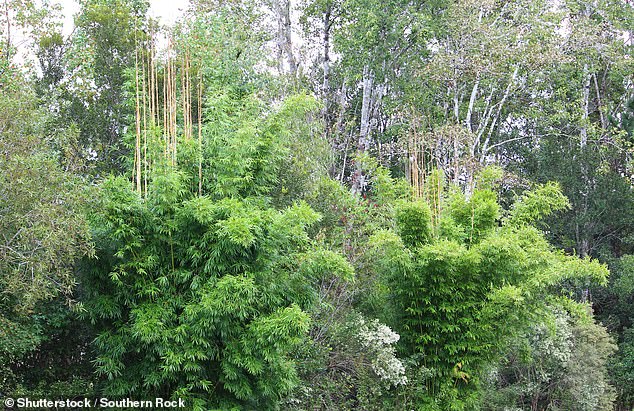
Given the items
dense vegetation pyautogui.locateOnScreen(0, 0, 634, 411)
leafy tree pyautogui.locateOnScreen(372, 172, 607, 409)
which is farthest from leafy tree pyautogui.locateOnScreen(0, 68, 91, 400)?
leafy tree pyautogui.locateOnScreen(372, 172, 607, 409)

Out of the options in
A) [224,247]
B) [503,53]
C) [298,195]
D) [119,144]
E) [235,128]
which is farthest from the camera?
[503,53]

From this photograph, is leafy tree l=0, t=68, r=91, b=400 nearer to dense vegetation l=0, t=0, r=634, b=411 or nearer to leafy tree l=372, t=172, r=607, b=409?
dense vegetation l=0, t=0, r=634, b=411

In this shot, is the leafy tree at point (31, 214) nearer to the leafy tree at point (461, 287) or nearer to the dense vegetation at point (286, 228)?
the dense vegetation at point (286, 228)

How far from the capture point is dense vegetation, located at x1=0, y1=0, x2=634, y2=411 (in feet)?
21.0

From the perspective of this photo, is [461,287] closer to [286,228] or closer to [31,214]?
[286,228]

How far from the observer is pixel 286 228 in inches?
261

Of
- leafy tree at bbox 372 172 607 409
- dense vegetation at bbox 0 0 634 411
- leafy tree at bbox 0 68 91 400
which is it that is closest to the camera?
leafy tree at bbox 0 68 91 400

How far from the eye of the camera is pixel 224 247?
6.48 m

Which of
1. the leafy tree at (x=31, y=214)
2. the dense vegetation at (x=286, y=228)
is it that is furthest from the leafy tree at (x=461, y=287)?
the leafy tree at (x=31, y=214)

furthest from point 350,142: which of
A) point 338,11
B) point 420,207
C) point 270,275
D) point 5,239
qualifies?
point 5,239

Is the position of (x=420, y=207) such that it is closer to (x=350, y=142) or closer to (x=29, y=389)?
(x=29, y=389)

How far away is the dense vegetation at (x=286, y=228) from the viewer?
252 inches

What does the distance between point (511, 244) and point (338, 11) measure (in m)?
8.23

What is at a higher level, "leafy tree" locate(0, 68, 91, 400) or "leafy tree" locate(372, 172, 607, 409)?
"leafy tree" locate(0, 68, 91, 400)
